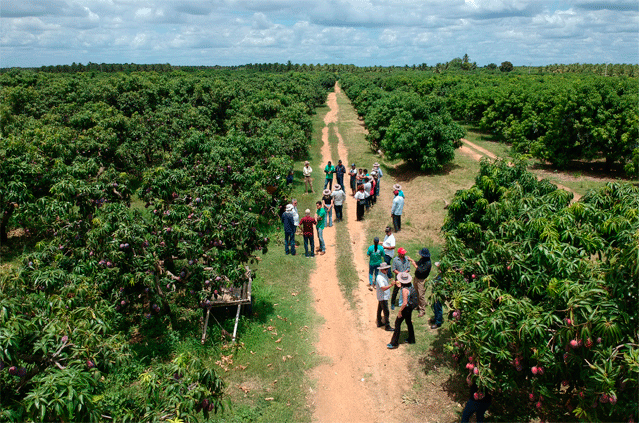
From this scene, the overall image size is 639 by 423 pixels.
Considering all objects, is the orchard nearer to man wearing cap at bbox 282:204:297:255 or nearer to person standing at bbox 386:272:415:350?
person standing at bbox 386:272:415:350

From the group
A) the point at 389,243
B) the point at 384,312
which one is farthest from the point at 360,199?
the point at 384,312

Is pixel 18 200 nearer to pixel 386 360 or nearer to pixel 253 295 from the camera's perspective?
pixel 253 295

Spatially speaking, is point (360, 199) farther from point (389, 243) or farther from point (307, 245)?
point (389, 243)

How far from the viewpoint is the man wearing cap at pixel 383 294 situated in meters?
10.1

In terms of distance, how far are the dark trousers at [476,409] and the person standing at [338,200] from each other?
439 inches

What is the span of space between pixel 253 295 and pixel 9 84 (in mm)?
51171

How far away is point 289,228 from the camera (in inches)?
579

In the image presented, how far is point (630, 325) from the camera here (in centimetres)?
501

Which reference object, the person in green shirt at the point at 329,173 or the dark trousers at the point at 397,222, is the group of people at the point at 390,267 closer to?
the dark trousers at the point at 397,222

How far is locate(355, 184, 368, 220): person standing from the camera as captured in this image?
17453mm

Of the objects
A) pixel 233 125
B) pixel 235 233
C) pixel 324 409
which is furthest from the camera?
pixel 233 125

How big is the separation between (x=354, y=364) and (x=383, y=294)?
1911 mm

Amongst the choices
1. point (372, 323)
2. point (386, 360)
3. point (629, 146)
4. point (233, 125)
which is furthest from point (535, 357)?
point (233, 125)

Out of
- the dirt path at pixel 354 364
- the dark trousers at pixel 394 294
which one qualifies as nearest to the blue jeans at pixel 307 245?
the dirt path at pixel 354 364
